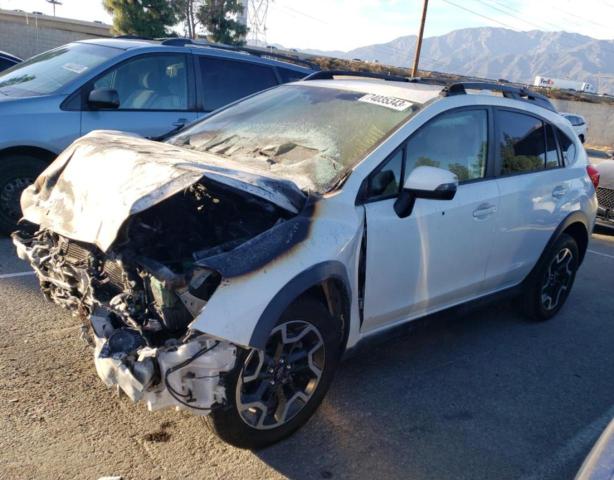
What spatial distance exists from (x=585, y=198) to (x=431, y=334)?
185 cm

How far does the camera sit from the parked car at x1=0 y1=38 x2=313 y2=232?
18.7ft

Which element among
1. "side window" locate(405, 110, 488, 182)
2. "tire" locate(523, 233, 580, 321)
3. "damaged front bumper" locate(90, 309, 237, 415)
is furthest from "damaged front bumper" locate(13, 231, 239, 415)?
"tire" locate(523, 233, 580, 321)

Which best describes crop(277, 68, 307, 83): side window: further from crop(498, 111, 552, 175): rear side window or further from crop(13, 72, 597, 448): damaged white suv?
crop(498, 111, 552, 175): rear side window

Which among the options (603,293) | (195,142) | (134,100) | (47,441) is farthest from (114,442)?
(603,293)

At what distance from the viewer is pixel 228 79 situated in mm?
6996

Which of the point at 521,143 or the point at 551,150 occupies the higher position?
the point at 521,143

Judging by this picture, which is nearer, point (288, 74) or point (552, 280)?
point (552, 280)

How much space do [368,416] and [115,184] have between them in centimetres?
193

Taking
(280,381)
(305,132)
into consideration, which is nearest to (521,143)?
(305,132)

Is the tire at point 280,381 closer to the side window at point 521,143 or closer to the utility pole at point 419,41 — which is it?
the side window at point 521,143

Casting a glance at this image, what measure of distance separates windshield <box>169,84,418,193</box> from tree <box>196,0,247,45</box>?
66.6 feet

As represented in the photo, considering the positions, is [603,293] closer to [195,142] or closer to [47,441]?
[195,142]

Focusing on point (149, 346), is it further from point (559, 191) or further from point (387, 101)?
point (559, 191)

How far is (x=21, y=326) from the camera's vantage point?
13.5 ft
